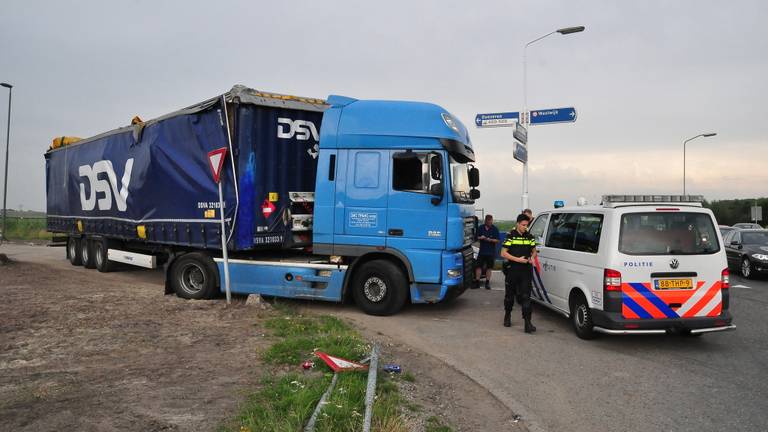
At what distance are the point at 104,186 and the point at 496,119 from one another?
33.4 ft

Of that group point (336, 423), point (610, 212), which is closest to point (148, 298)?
point (336, 423)

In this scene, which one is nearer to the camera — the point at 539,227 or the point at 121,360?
the point at 121,360

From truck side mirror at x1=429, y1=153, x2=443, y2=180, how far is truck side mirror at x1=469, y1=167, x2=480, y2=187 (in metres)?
0.98

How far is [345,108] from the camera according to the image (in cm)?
831

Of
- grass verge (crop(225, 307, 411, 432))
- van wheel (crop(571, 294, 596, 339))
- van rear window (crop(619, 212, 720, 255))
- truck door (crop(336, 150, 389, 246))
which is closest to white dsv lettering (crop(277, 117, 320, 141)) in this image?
truck door (crop(336, 150, 389, 246))

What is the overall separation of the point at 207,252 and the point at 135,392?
198 inches

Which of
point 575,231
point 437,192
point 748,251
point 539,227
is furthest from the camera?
point 748,251

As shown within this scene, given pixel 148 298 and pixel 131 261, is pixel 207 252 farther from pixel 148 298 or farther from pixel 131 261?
pixel 131 261

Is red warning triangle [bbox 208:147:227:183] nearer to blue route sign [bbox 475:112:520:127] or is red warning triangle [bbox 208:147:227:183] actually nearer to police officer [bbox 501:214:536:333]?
police officer [bbox 501:214:536:333]

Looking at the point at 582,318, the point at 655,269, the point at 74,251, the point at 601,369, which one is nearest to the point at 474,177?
the point at 582,318

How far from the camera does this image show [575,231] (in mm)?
7250

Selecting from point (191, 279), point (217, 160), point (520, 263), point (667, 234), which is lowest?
point (191, 279)

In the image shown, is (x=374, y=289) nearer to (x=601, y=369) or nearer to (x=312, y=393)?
(x=601, y=369)

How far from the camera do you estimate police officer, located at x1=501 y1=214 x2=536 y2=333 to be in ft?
24.2
